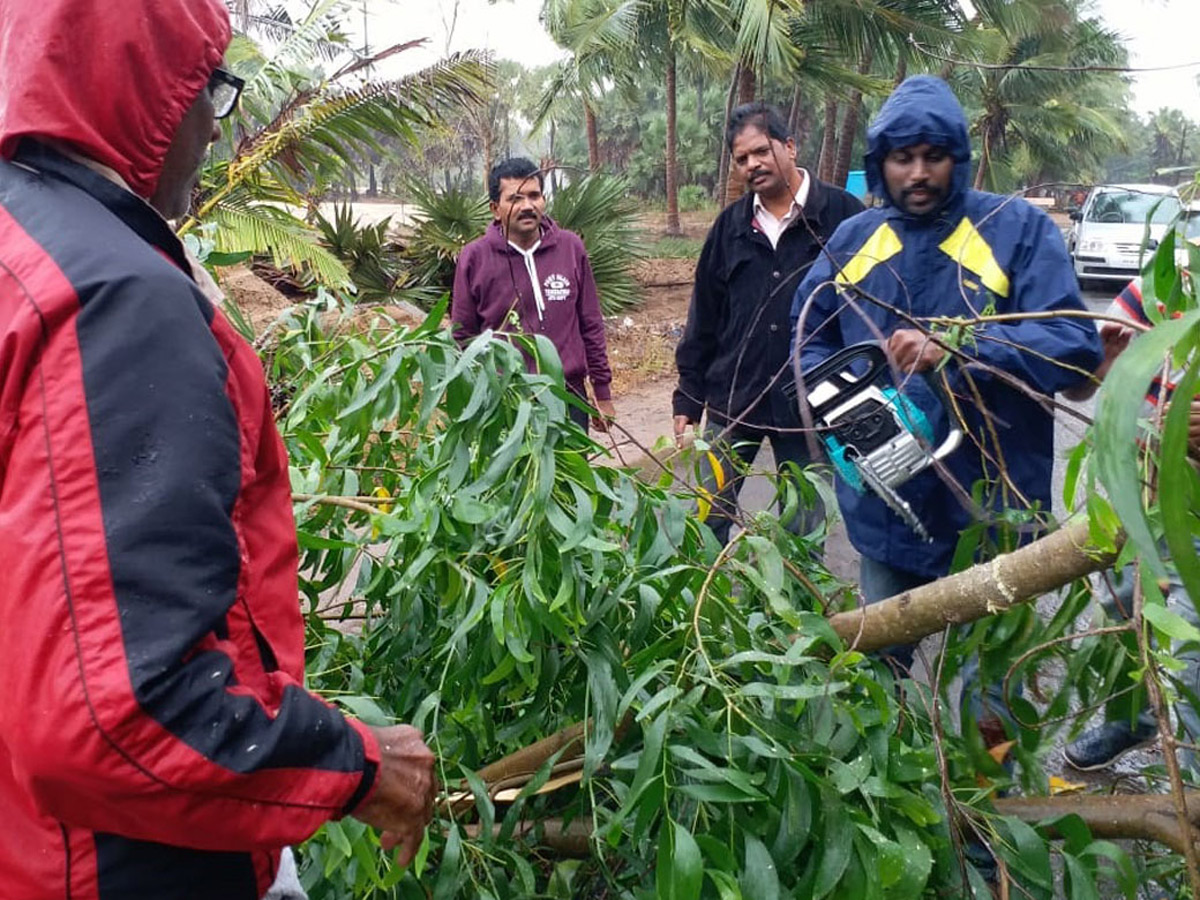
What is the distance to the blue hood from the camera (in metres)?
→ 2.91

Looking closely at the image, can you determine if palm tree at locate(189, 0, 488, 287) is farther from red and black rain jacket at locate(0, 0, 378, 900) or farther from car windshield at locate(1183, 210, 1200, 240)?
car windshield at locate(1183, 210, 1200, 240)

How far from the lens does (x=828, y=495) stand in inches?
95.3

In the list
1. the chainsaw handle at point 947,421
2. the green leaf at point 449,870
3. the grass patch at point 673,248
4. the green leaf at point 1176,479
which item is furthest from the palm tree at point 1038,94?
the green leaf at point 1176,479

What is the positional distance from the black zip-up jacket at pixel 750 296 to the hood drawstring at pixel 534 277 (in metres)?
0.86

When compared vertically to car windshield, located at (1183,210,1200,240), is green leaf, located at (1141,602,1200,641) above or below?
below

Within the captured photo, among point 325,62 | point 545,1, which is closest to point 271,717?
point 325,62

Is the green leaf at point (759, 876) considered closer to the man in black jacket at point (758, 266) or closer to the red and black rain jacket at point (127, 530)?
the red and black rain jacket at point (127, 530)

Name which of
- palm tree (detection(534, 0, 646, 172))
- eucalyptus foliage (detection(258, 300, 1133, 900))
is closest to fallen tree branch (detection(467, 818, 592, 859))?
eucalyptus foliage (detection(258, 300, 1133, 900))

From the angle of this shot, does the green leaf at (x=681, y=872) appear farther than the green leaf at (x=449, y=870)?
No

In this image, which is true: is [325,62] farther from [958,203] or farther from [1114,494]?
[1114,494]

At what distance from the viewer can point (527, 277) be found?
195 inches

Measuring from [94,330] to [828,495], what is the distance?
1.69m

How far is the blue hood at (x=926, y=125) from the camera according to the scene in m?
2.91

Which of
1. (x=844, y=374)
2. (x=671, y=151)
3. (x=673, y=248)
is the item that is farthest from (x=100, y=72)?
(x=671, y=151)
